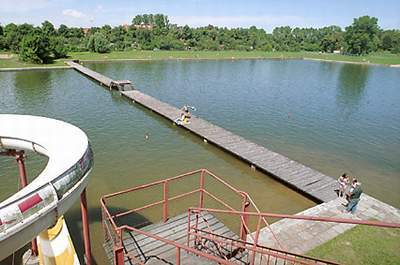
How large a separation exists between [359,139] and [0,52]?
75532 millimetres

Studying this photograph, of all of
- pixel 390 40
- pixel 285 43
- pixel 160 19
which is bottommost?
pixel 285 43

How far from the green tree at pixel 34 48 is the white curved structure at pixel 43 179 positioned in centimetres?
5437

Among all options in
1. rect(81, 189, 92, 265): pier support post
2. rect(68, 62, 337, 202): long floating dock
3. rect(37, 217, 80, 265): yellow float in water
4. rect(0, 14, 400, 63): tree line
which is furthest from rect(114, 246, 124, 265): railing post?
rect(0, 14, 400, 63): tree line

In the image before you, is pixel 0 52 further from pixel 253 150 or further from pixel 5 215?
pixel 5 215

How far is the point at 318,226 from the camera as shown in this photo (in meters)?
11.0

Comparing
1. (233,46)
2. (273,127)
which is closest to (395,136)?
(273,127)

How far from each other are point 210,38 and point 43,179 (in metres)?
114

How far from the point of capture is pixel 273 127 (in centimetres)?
2475

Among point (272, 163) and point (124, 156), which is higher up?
point (272, 163)

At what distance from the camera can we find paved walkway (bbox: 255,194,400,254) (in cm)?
1015

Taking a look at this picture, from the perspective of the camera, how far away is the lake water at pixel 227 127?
1564cm

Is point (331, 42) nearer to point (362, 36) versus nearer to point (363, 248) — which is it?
point (362, 36)

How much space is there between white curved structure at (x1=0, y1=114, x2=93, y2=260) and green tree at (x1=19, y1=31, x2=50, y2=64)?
54.4 meters

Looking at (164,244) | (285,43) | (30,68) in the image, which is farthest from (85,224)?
(285,43)
